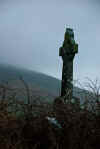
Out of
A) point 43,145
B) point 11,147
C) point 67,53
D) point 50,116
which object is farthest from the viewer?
point 67,53

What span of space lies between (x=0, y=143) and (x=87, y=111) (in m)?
1.27

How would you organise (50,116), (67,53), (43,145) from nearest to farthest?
(43,145) < (50,116) < (67,53)

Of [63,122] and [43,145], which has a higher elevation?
[63,122]

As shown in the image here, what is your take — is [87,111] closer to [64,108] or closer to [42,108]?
[64,108]

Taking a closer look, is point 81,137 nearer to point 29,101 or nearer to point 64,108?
point 64,108

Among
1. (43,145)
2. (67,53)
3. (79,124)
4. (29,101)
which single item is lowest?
(43,145)

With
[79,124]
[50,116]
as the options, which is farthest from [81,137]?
[50,116]

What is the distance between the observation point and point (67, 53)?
9.98m

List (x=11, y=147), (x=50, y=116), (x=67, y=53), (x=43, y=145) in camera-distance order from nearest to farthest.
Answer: (x=11, y=147), (x=43, y=145), (x=50, y=116), (x=67, y=53)

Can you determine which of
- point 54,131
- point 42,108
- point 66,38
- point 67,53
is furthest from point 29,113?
point 66,38

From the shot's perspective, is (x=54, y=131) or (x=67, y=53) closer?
(x=54, y=131)

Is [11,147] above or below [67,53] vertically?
below

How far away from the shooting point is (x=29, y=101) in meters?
4.04

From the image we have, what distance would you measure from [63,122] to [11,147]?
32.4 inches
